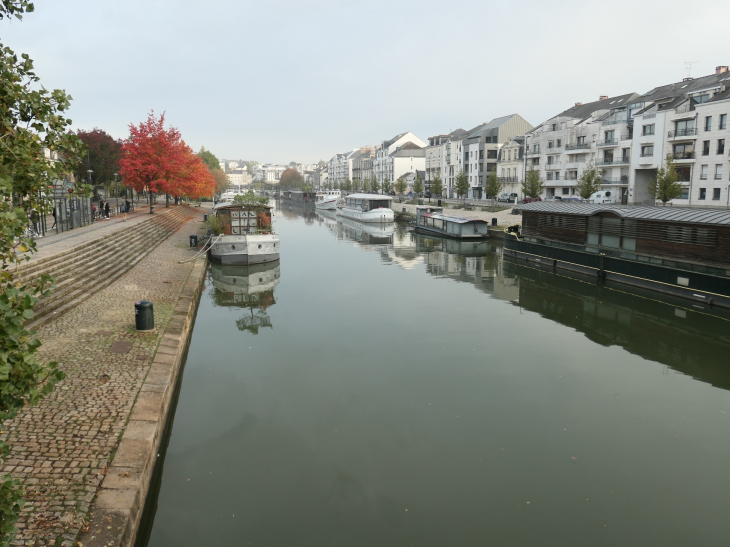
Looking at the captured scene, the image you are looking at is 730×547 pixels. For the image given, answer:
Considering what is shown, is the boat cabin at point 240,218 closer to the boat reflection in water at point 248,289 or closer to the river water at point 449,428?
the boat reflection in water at point 248,289

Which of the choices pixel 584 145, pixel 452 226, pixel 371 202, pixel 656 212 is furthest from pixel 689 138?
pixel 371 202

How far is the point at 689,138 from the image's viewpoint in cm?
4866

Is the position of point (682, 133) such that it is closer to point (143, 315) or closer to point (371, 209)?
point (371, 209)

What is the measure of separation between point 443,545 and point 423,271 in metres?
23.8

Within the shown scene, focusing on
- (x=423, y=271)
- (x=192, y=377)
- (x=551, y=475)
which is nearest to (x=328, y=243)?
(x=423, y=271)

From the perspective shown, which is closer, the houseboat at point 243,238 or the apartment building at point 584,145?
the houseboat at point 243,238

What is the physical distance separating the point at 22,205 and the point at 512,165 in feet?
256

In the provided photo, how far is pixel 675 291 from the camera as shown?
21.7 m

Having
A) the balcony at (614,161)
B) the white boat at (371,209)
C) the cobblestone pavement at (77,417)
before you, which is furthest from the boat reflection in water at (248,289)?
the balcony at (614,161)

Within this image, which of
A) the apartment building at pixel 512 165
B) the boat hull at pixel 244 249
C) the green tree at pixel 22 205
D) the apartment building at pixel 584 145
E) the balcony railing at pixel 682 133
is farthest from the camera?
the apartment building at pixel 512 165

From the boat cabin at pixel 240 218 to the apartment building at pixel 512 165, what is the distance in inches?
2047

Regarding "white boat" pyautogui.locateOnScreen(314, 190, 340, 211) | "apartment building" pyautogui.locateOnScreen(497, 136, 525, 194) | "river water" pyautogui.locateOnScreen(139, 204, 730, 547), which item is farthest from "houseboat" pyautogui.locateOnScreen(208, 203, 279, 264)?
"white boat" pyautogui.locateOnScreen(314, 190, 340, 211)

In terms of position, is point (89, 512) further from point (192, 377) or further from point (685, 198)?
point (685, 198)

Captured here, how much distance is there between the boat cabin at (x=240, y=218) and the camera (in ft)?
102
